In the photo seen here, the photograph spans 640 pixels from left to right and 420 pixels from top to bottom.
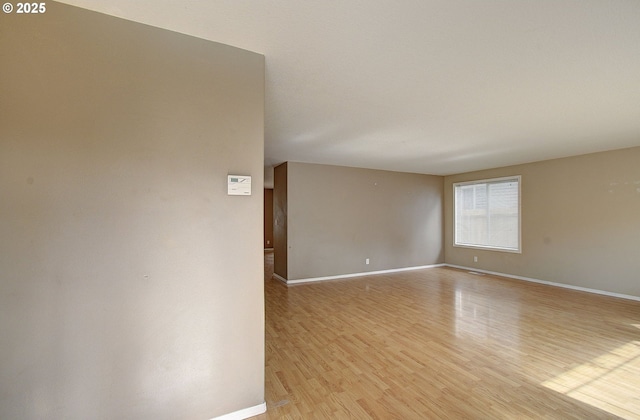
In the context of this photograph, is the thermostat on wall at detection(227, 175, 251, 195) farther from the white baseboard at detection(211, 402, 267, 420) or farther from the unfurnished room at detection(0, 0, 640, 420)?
the white baseboard at detection(211, 402, 267, 420)

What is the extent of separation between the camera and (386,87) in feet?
7.41

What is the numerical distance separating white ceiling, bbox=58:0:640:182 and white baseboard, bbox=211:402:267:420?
2440mm

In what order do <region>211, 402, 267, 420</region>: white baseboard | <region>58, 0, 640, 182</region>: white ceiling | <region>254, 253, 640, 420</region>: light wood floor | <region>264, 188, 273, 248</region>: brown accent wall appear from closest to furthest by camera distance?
<region>58, 0, 640, 182</region>: white ceiling
<region>211, 402, 267, 420</region>: white baseboard
<region>254, 253, 640, 420</region>: light wood floor
<region>264, 188, 273, 248</region>: brown accent wall

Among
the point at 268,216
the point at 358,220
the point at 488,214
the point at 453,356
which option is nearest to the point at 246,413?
the point at 453,356

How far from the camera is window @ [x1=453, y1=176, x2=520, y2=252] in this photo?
5.75m

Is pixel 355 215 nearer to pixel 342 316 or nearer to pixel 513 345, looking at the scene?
pixel 342 316

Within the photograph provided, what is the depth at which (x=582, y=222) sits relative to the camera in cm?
471

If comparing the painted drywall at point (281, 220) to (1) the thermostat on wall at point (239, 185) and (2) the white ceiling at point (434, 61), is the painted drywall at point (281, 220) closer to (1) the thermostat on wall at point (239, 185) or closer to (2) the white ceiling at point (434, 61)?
(2) the white ceiling at point (434, 61)

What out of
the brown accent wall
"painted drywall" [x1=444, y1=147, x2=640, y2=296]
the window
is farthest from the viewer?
the brown accent wall

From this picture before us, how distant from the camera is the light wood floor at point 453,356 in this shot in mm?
1828

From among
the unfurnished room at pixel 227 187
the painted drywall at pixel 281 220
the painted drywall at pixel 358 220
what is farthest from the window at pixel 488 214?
the painted drywall at pixel 281 220

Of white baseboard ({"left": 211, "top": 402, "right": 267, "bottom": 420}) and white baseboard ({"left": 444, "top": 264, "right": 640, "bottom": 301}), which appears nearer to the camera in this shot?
white baseboard ({"left": 211, "top": 402, "right": 267, "bottom": 420})

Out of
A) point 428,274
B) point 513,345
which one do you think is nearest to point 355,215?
point 428,274

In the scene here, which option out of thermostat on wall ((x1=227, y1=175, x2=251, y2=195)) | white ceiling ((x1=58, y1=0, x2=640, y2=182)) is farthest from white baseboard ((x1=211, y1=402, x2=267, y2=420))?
white ceiling ((x1=58, y1=0, x2=640, y2=182))
